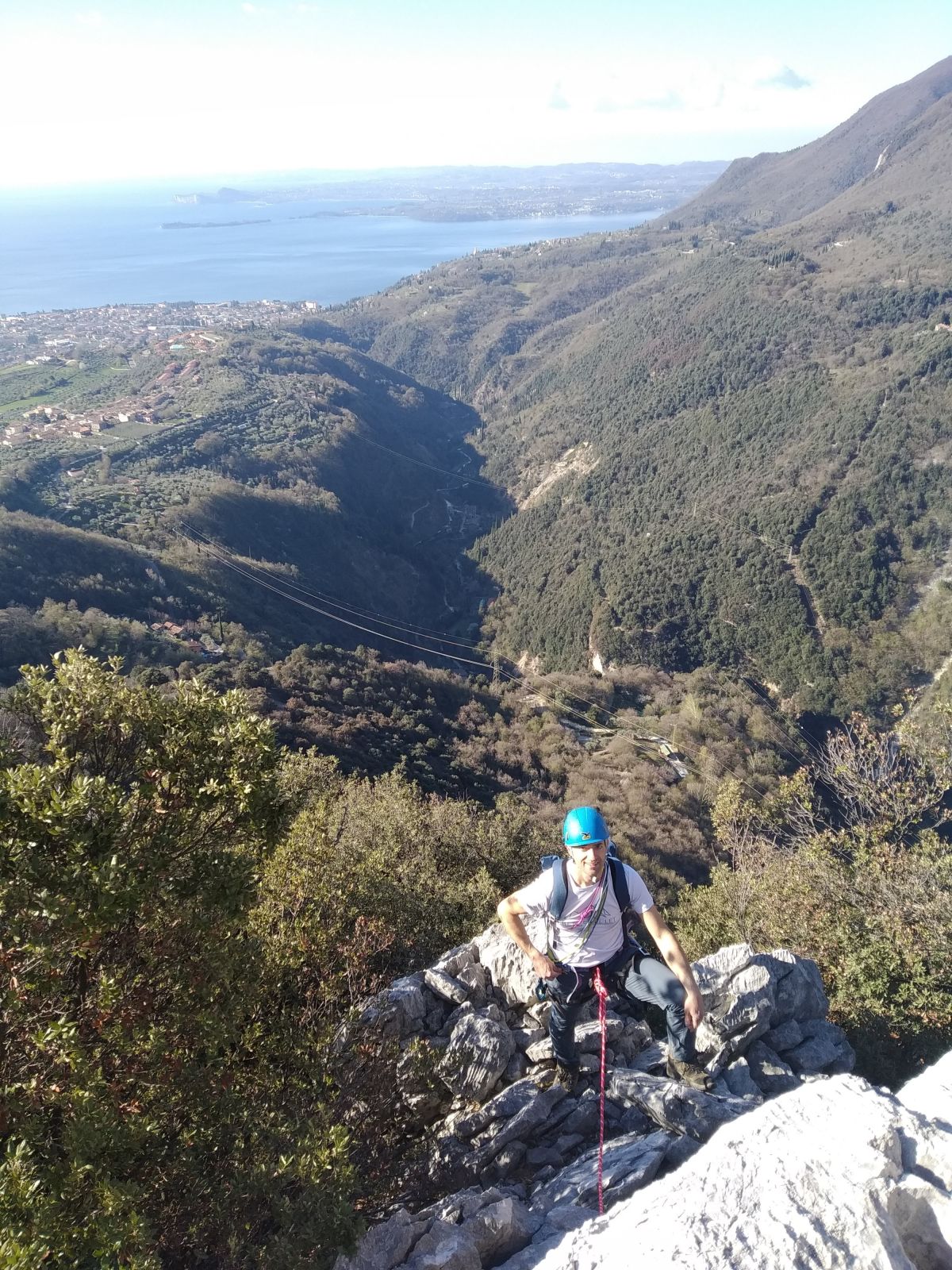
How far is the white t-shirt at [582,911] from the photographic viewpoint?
6141 millimetres

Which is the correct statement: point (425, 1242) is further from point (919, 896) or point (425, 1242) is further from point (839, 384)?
point (839, 384)

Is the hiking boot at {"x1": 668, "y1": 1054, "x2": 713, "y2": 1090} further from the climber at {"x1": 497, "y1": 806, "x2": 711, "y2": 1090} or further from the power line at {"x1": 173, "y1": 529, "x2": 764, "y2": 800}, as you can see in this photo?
the power line at {"x1": 173, "y1": 529, "x2": 764, "y2": 800}

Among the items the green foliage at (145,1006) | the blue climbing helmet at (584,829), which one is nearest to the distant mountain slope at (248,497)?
the green foliage at (145,1006)

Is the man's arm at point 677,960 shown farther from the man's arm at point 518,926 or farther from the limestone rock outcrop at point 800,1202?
the man's arm at point 518,926

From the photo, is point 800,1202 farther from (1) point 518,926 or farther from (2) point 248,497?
(2) point 248,497

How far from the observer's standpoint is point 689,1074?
28.0 feet

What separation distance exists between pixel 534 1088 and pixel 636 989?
8.72 feet

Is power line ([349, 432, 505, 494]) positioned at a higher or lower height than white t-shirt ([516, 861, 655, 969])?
lower

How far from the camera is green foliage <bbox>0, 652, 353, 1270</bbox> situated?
5105mm

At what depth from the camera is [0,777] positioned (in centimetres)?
532

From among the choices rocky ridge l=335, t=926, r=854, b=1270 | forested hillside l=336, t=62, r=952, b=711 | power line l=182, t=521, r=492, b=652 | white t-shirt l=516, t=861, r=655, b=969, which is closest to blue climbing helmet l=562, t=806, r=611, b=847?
white t-shirt l=516, t=861, r=655, b=969

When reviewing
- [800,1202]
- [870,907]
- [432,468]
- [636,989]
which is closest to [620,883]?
[636,989]

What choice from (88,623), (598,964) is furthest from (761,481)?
(598,964)

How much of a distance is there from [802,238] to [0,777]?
22305 centimetres
